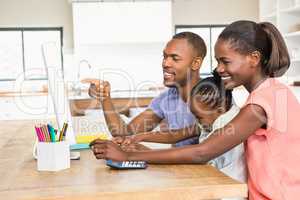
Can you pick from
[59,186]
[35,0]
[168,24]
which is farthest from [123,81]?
[59,186]

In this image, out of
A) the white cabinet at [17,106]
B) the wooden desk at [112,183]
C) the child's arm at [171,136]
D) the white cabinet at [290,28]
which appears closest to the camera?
the wooden desk at [112,183]

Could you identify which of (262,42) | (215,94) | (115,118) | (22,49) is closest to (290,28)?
(115,118)

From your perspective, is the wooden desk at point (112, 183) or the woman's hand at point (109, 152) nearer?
the wooden desk at point (112, 183)

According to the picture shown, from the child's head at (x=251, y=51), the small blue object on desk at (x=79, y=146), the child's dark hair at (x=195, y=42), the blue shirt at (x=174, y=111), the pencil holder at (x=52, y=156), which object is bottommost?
the small blue object on desk at (x=79, y=146)

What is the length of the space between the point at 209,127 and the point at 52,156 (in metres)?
0.56

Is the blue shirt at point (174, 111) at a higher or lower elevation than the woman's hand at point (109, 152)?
higher

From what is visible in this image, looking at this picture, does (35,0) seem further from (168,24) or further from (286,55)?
(286,55)

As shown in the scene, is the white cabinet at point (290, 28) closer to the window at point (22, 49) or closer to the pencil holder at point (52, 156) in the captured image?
the window at point (22, 49)

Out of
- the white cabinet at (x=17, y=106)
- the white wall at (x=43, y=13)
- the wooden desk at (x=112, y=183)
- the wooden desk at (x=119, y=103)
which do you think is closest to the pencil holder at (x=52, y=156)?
the wooden desk at (x=112, y=183)

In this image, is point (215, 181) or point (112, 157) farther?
point (112, 157)

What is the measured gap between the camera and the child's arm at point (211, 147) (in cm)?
101

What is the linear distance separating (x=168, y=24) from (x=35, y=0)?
1984 millimetres

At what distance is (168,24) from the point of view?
206 inches

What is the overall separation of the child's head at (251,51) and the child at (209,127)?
0.16 m
